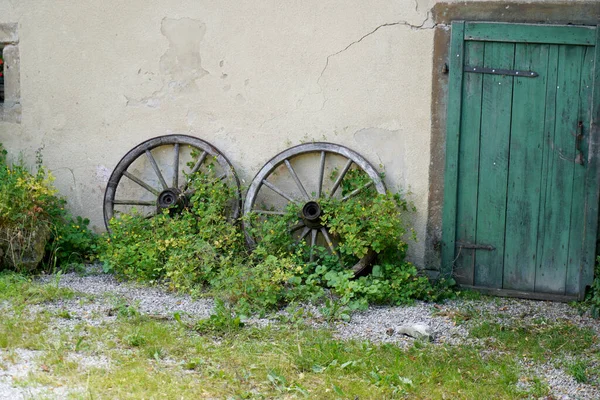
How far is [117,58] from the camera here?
686 centimetres

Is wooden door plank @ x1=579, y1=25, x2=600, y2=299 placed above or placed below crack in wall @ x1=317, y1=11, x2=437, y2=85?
below

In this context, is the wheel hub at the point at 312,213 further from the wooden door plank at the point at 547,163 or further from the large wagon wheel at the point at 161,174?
the wooden door plank at the point at 547,163

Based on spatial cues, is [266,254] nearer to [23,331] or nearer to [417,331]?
[417,331]

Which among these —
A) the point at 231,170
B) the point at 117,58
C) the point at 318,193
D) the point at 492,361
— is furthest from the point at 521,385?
the point at 117,58

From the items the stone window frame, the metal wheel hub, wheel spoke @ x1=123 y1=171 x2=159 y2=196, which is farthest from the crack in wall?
the stone window frame

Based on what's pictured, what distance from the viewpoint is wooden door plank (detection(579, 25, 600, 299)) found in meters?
5.88

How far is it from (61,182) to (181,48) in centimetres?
163

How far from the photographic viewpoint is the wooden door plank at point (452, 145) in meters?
6.07

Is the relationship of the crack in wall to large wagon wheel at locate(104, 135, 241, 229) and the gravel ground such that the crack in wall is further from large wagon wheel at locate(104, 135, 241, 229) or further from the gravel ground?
the gravel ground

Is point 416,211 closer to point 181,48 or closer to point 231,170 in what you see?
point 231,170

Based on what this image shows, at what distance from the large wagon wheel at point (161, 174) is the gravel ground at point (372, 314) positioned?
73cm

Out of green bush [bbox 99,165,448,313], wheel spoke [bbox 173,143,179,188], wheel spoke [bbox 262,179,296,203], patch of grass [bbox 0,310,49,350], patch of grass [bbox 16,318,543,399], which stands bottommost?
patch of grass [bbox 16,318,543,399]

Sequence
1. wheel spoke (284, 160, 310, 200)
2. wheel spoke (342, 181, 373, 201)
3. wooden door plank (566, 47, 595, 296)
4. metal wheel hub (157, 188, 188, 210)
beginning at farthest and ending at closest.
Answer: metal wheel hub (157, 188, 188, 210) → wheel spoke (284, 160, 310, 200) → wheel spoke (342, 181, 373, 201) → wooden door plank (566, 47, 595, 296)

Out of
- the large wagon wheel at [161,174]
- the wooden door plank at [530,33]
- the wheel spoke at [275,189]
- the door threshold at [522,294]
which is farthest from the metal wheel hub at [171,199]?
the wooden door plank at [530,33]
